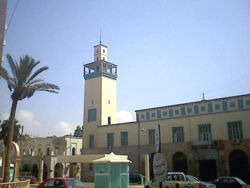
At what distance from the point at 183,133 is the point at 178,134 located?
0.73 meters

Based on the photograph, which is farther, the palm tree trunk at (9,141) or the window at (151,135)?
the window at (151,135)

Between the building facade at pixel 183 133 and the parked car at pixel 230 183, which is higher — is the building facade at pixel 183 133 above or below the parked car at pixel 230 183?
above

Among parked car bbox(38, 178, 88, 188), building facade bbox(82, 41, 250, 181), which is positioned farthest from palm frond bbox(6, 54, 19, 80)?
building facade bbox(82, 41, 250, 181)

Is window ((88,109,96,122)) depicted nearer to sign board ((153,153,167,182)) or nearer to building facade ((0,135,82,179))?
building facade ((0,135,82,179))

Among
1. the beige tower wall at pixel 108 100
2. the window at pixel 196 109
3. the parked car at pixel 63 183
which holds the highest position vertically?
the beige tower wall at pixel 108 100

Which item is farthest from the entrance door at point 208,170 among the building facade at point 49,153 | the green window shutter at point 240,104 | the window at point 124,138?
the building facade at point 49,153

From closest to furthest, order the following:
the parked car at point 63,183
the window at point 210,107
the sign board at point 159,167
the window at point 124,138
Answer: the sign board at point 159,167 → the parked car at point 63,183 → the window at point 210,107 → the window at point 124,138

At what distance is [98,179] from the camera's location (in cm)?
2256

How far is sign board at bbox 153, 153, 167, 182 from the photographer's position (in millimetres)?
6294

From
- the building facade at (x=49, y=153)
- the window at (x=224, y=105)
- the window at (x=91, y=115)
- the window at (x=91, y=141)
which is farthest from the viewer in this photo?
the building facade at (x=49, y=153)

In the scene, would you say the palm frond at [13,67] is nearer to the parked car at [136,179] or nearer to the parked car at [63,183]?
the parked car at [63,183]

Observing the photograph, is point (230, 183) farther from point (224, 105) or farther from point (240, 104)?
point (224, 105)

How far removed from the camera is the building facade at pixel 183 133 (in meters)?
33.0

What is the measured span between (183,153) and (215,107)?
7145 millimetres
